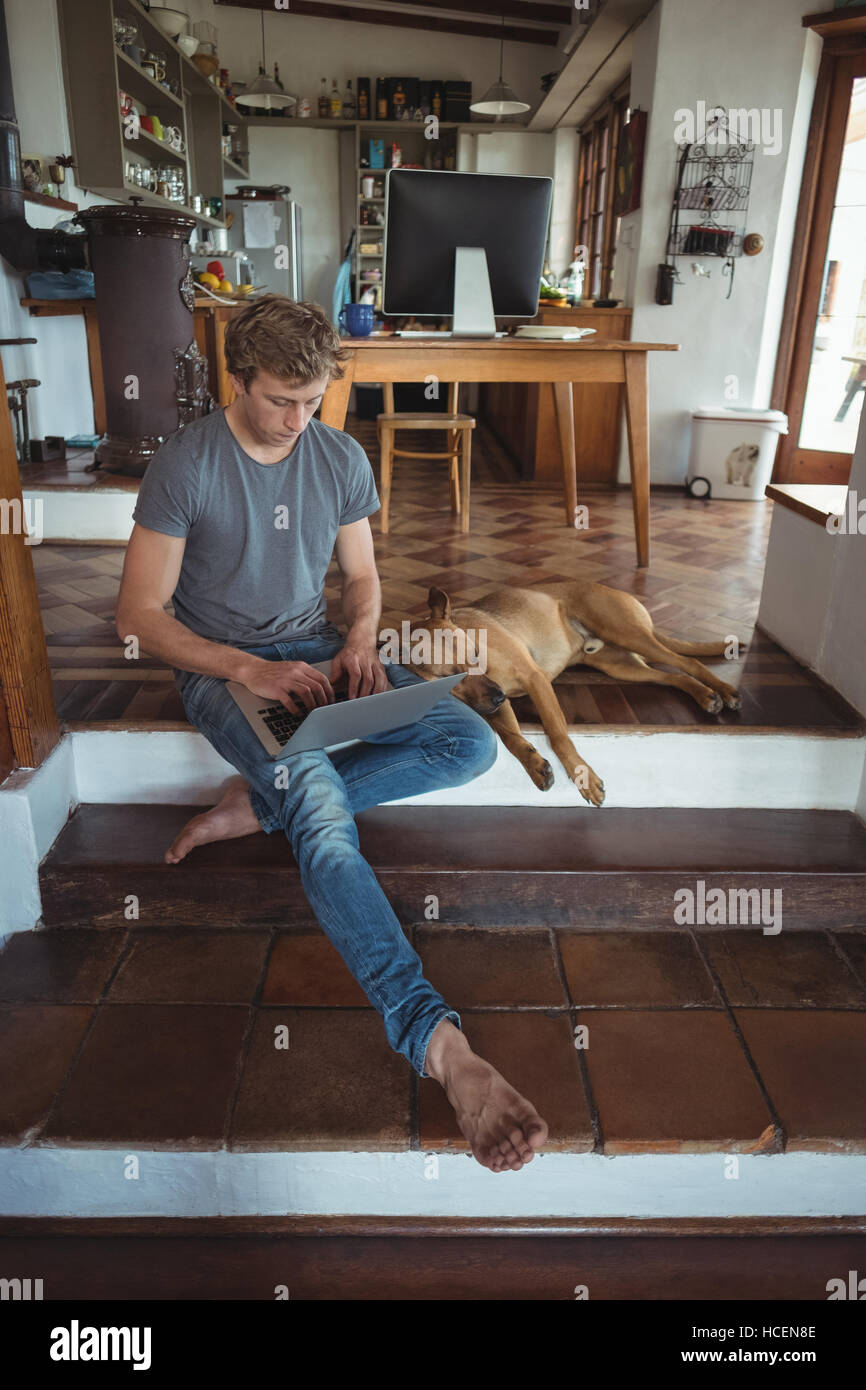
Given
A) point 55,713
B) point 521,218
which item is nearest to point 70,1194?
point 55,713

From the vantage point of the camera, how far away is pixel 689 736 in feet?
6.49

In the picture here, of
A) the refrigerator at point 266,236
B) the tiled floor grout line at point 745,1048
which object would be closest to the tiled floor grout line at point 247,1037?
the tiled floor grout line at point 745,1048

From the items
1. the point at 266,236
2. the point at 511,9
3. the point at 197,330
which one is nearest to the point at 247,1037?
the point at 197,330

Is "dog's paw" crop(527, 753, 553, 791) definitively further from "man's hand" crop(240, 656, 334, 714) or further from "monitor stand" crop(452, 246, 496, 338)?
"monitor stand" crop(452, 246, 496, 338)

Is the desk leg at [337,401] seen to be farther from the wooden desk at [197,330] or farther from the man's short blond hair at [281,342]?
the man's short blond hair at [281,342]

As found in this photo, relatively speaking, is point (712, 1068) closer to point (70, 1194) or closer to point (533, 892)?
point (533, 892)

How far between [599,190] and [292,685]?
6.74 meters

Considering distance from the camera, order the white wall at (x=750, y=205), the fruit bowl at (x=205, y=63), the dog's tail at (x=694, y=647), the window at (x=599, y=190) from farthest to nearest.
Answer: the window at (x=599, y=190)
the fruit bowl at (x=205, y=63)
the white wall at (x=750, y=205)
the dog's tail at (x=694, y=647)

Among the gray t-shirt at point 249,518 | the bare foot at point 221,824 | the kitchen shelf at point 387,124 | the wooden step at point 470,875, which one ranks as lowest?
the wooden step at point 470,875

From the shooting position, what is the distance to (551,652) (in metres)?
2.23

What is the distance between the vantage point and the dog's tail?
2.33 meters

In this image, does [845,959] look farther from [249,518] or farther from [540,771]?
[249,518]

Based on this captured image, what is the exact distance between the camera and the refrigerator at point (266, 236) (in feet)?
24.3

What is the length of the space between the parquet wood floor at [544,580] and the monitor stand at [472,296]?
72 centimetres
